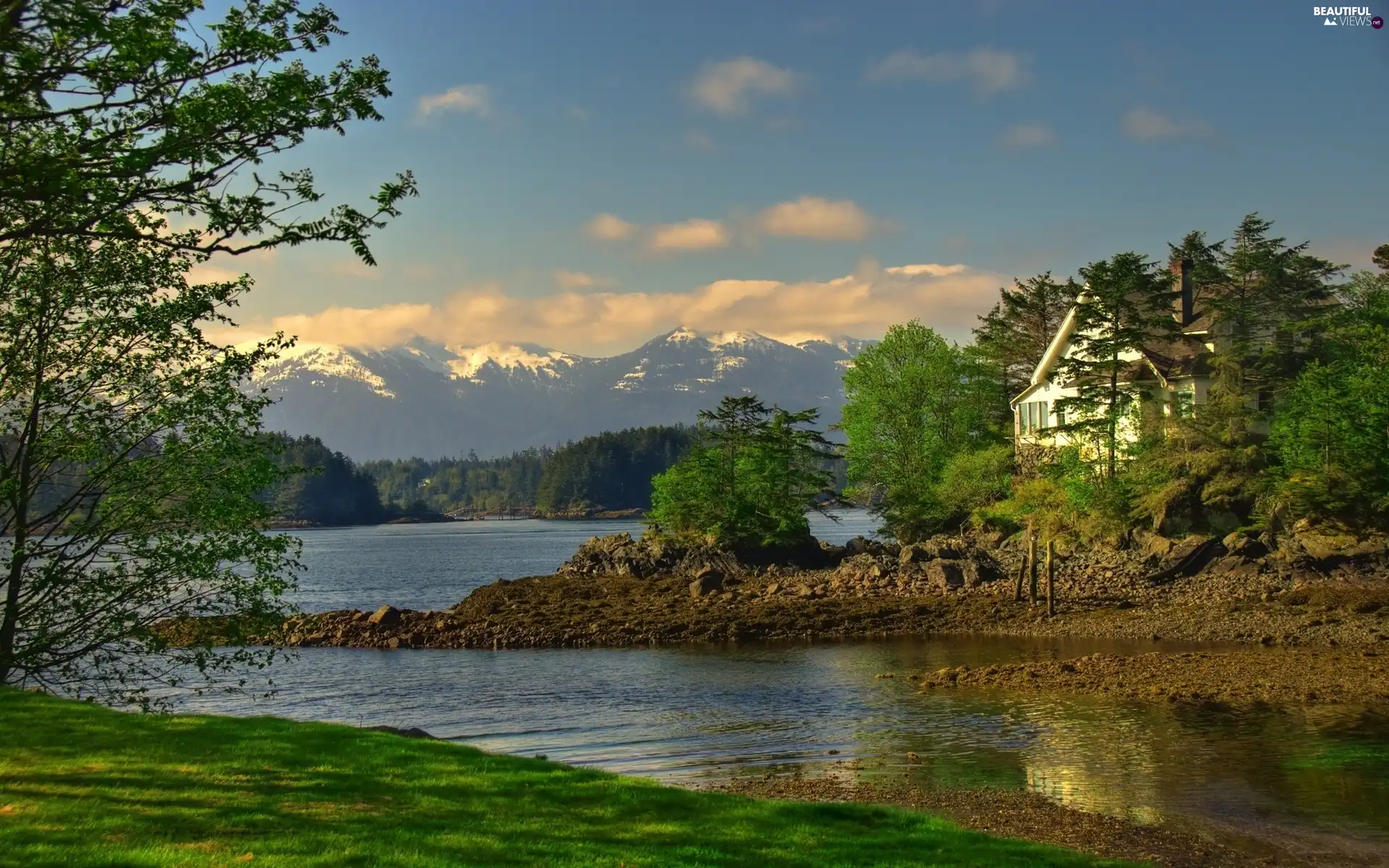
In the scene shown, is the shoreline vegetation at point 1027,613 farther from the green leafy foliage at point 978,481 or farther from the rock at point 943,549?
the green leafy foliage at point 978,481

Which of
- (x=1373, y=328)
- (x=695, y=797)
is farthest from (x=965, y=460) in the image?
(x=695, y=797)

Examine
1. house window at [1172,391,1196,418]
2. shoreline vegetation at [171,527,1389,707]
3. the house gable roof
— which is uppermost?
the house gable roof

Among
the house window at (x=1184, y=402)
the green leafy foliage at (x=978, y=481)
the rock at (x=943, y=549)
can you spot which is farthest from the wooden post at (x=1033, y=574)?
the green leafy foliage at (x=978, y=481)

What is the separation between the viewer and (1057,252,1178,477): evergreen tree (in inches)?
2242

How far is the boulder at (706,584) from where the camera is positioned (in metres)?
57.4

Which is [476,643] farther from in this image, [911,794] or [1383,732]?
[1383,732]

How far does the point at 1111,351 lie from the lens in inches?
2211

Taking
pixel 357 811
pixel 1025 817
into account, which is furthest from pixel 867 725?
pixel 357 811

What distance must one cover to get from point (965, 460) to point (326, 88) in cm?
5910

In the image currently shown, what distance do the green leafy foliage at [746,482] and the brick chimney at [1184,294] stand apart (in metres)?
24.1

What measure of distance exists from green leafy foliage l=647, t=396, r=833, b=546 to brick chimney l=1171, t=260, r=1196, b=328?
24146mm

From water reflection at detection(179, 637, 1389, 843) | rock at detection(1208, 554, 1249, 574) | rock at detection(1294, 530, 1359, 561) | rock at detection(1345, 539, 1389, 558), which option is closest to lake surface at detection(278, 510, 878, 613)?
water reflection at detection(179, 637, 1389, 843)

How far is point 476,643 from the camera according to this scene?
155 ft

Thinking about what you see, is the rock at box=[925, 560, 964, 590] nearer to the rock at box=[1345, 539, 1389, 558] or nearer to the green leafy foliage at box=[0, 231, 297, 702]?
the rock at box=[1345, 539, 1389, 558]
